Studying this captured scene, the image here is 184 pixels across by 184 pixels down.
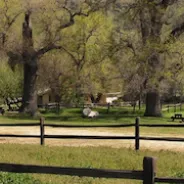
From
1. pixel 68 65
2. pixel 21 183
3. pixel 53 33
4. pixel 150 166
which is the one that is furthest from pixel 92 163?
pixel 68 65

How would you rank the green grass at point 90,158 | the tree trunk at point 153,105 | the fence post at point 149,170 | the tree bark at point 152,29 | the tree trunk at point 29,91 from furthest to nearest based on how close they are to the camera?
the tree trunk at point 29,91 < the tree trunk at point 153,105 < the tree bark at point 152,29 < the green grass at point 90,158 < the fence post at point 149,170

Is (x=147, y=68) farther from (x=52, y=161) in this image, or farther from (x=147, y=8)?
(x=52, y=161)

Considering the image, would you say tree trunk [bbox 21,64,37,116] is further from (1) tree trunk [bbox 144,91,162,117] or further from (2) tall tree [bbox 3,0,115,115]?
(1) tree trunk [bbox 144,91,162,117]

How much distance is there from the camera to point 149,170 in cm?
620

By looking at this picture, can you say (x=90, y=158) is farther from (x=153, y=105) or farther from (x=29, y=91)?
(x=29, y=91)

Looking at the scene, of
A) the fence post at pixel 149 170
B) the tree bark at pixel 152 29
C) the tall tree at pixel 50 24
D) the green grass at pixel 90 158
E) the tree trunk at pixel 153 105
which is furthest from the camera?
the tree trunk at pixel 153 105

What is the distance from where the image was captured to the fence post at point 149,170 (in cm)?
614

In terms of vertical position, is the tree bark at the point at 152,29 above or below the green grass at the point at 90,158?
above

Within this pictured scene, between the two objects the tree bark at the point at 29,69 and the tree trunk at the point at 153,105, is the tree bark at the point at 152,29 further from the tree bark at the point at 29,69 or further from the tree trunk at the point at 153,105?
the tree bark at the point at 29,69

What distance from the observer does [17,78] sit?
2319 inches

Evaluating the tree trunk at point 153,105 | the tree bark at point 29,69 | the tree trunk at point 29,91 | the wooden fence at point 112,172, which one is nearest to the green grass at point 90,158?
the wooden fence at point 112,172

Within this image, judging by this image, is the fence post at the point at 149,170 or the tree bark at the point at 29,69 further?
the tree bark at the point at 29,69

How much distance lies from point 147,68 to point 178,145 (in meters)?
15.5

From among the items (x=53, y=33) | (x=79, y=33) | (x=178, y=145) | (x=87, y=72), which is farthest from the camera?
(x=87, y=72)
